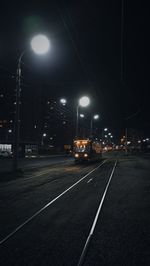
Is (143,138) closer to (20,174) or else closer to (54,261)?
(20,174)

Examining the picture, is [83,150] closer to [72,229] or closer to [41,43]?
[41,43]

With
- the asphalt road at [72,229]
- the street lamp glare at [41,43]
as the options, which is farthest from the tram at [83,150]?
the asphalt road at [72,229]

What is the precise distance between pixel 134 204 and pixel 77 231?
4.26 metres

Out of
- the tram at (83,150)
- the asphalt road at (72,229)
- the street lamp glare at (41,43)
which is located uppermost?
the street lamp glare at (41,43)

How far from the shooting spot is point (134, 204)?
1138cm

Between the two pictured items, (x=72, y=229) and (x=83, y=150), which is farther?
(x=83, y=150)

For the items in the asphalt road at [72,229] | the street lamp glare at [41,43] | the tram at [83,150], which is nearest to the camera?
the asphalt road at [72,229]

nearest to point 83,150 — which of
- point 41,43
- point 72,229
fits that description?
point 41,43

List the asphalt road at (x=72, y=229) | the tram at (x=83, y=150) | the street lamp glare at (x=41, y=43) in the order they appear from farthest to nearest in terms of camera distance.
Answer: the tram at (x=83, y=150) → the street lamp glare at (x=41, y=43) → the asphalt road at (x=72, y=229)

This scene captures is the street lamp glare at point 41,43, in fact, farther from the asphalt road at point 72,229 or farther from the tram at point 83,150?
the tram at point 83,150

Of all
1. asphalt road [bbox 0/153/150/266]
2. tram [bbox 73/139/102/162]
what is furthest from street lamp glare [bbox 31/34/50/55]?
tram [bbox 73/139/102/162]


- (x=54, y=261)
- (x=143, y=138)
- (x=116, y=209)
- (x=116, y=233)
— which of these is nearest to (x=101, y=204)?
(x=116, y=209)

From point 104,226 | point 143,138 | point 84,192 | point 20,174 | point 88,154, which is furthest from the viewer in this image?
point 143,138

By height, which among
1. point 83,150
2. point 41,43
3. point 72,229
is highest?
point 41,43
